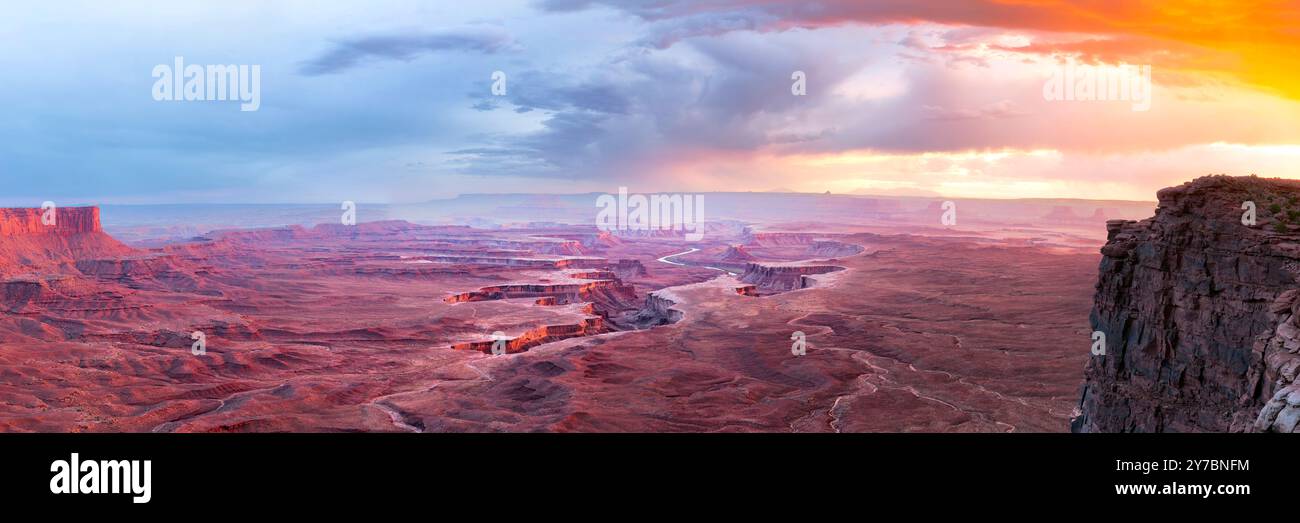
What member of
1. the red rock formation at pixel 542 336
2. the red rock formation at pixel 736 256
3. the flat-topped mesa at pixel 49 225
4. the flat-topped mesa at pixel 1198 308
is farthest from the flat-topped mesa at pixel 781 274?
the flat-topped mesa at pixel 49 225

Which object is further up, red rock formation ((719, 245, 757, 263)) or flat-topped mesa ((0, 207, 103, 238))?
flat-topped mesa ((0, 207, 103, 238))

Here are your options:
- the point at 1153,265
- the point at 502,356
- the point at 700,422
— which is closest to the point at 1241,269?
the point at 1153,265

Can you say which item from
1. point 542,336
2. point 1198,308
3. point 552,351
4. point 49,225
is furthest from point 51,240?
point 1198,308

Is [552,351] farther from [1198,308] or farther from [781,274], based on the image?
[781,274]

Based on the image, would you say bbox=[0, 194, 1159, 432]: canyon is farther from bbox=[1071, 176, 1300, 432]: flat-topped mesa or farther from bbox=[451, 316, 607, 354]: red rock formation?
bbox=[1071, 176, 1300, 432]: flat-topped mesa

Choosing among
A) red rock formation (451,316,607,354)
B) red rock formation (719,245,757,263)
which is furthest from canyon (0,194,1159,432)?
red rock formation (719,245,757,263)

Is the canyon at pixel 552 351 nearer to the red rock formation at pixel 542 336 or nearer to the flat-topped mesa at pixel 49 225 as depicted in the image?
the red rock formation at pixel 542 336
